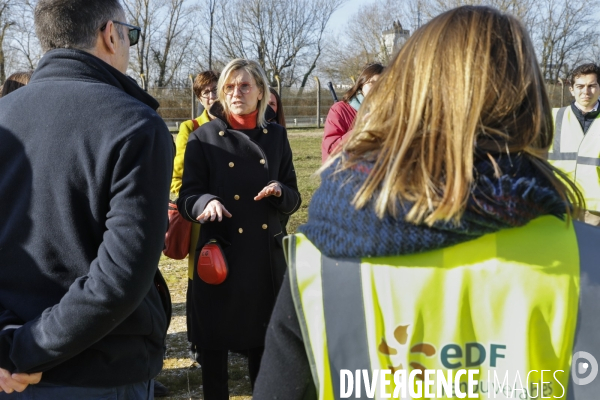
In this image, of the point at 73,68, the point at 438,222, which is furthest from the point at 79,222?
the point at 438,222

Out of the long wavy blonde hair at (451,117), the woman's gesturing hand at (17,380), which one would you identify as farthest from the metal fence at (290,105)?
the long wavy blonde hair at (451,117)

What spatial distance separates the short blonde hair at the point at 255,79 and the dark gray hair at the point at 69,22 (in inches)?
59.7

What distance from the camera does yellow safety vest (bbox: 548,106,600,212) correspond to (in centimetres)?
477

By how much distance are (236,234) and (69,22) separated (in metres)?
1.58

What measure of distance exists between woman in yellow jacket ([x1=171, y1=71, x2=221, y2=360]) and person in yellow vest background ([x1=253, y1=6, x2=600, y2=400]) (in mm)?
Answer: 2253

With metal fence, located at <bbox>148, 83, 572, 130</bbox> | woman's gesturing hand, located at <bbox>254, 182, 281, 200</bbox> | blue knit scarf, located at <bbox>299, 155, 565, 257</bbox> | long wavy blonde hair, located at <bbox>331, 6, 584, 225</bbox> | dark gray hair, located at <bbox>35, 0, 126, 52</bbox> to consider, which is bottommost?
woman's gesturing hand, located at <bbox>254, 182, 281, 200</bbox>

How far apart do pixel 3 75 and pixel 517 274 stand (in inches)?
1514

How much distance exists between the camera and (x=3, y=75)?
115ft

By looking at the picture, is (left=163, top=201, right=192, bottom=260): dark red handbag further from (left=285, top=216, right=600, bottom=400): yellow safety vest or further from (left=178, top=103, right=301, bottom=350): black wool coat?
(left=285, top=216, right=600, bottom=400): yellow safety vest

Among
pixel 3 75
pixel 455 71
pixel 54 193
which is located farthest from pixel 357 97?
pixel 3 75

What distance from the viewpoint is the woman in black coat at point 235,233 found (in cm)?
320

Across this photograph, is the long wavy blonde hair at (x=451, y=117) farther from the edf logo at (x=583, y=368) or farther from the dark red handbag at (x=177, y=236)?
the dark red handbag at (x=177, y=236)

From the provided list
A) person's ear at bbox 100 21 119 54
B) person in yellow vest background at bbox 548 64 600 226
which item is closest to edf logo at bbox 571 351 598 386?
person's ear at bbox 100 21 119 54

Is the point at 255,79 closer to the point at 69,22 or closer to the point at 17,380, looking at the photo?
the point at 69,22
